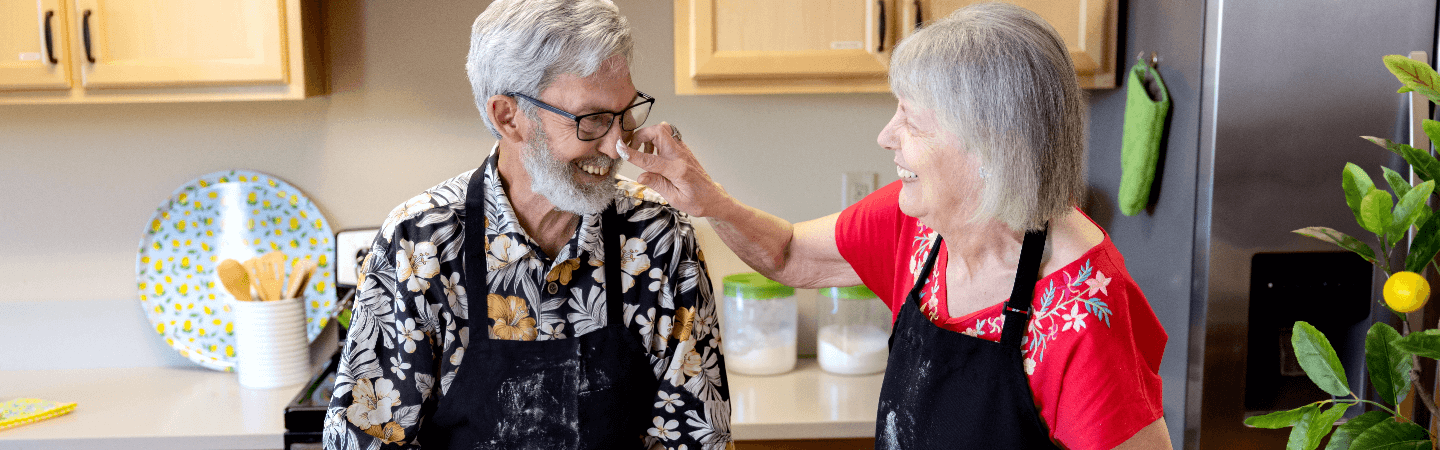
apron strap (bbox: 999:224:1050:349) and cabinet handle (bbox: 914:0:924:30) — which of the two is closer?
apron strap (bbox: 999:224:1050:349)

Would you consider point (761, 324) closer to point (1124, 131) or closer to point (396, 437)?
point (1124, 131)

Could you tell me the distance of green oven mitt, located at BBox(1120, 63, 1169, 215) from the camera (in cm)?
193

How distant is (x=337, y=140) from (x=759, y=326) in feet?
3.92

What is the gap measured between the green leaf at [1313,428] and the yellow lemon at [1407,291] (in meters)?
0.14

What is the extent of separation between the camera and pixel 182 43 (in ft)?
6.44

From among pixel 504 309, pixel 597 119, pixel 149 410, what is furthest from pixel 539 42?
pixel 149 410

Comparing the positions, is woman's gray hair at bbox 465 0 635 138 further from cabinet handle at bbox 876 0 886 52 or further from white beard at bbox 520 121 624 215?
cabinet handle at bbox 876 0 886 52

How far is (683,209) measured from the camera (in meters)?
1.35

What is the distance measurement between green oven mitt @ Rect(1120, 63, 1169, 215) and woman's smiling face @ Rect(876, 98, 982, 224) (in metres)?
1.01

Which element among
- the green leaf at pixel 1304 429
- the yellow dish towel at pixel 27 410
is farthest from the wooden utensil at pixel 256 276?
the green leaf at pixel 1304 429

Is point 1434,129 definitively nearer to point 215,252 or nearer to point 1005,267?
point 1005,267

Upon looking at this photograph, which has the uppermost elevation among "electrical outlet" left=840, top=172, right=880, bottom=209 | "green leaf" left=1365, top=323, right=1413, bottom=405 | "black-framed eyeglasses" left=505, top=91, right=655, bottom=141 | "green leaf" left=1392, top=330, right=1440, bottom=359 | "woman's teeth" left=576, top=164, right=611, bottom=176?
"black-framed eyeglasses" left=505, top=91, right=655, bottom=141

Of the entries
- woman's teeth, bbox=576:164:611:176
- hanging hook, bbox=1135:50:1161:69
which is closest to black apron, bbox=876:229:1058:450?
woman's teeth, bbox=576:164:611:176

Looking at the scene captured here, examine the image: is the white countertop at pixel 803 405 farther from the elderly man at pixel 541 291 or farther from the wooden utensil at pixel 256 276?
the wooden utensil at pixel 256 276
